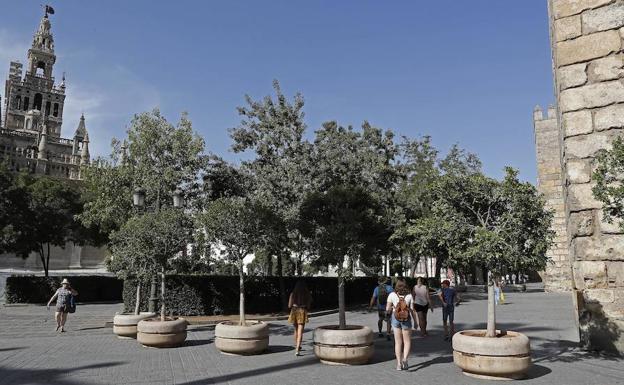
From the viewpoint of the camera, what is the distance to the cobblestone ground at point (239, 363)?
7309 mm

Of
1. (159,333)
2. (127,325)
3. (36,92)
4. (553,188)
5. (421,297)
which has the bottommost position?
(127,325)

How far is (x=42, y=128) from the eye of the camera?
284 feet

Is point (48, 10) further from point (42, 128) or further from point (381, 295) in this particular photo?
point (381, 295)

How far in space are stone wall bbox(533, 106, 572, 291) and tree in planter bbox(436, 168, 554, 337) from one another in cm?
1958

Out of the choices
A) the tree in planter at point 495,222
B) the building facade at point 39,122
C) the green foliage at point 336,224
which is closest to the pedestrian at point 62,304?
the green foliage at point 336,224

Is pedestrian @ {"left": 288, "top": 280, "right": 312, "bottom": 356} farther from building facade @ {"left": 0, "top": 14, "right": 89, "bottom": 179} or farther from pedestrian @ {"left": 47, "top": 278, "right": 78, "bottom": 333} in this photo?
building facade @ {"left": 0, "top": 14, "right": 89, "bottom": 179}

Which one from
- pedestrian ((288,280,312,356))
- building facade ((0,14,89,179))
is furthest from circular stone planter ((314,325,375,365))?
building facade ((0,14,89,179))

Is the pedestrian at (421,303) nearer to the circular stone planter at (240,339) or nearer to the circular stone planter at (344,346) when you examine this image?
the circular stone planter at (344,346)

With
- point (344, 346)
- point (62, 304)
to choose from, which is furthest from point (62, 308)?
point (344, 346)

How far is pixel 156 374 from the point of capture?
7.79 metres

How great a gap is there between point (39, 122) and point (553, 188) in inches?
3725

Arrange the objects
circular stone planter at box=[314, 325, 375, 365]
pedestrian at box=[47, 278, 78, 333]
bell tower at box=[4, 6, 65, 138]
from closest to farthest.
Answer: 1. circular stone planter at box=[314, 325, 375, 365]
2. pedestrian at box=[47, 278, 78, 333]
3. bell tower at box=[4, 6, 65, 138]

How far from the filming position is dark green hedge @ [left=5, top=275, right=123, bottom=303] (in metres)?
25.1

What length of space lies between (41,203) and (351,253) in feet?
86.8
